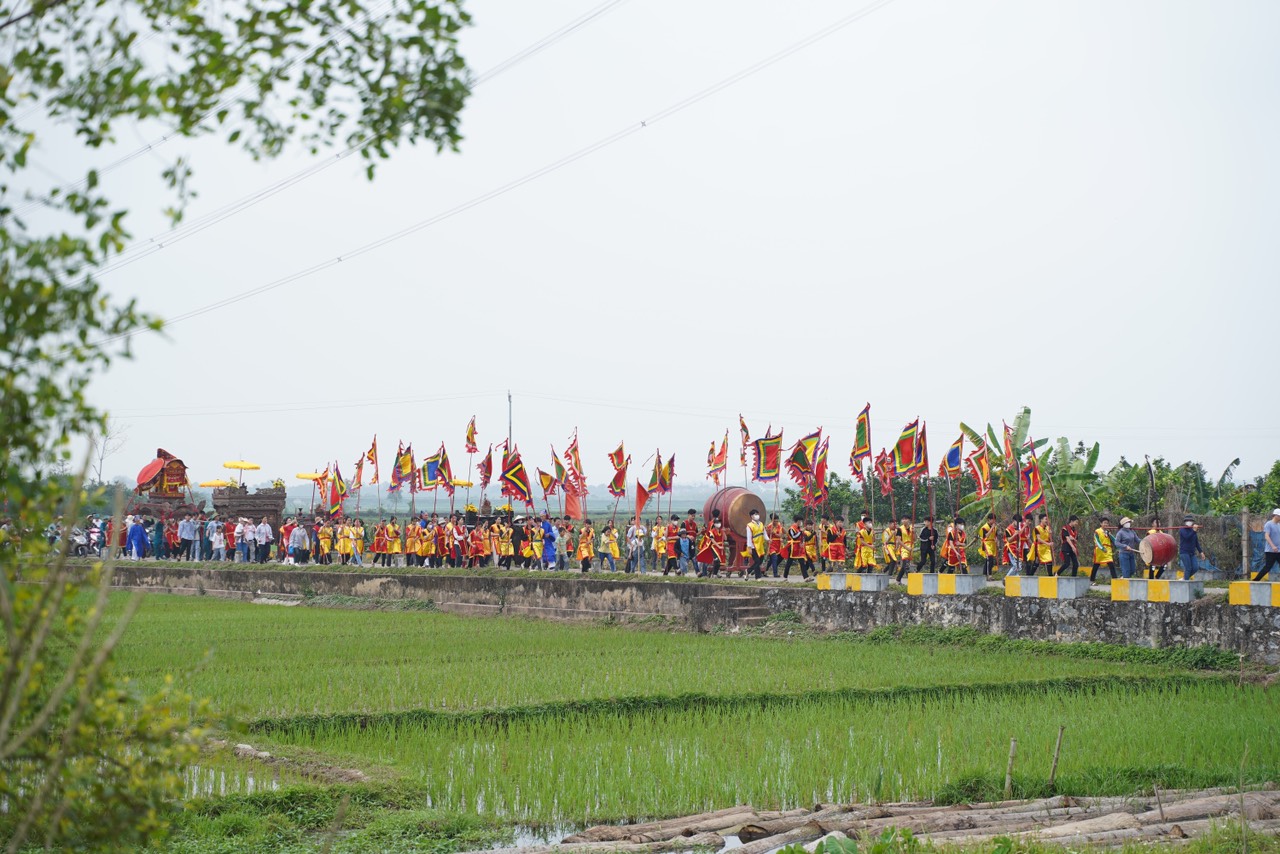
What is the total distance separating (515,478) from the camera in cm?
2662

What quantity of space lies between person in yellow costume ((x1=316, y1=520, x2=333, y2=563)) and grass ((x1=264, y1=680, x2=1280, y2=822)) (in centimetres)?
2024

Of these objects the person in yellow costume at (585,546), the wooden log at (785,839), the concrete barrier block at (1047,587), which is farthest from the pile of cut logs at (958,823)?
the person in yellow costume at (585,546)

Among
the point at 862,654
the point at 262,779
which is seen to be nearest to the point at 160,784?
the point at 262,779

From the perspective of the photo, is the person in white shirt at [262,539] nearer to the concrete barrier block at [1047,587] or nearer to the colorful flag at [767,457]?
the colorful flag at [767,457]

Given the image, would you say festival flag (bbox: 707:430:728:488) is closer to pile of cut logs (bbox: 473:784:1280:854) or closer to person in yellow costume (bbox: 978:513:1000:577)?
person in yellow costume (bbox: 978:513:1000:577)

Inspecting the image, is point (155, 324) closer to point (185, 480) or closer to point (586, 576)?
point (586, 576)

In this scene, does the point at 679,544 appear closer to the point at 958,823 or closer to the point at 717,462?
the point at 717,462

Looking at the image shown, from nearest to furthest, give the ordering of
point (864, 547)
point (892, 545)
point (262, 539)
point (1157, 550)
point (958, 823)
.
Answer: point (958, 823), point (1157, 550), point (864, 547), point (892, 545), point (262, 539)

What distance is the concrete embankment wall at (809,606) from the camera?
1345 centimetres

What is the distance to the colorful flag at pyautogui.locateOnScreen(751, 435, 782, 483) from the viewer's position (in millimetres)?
22000

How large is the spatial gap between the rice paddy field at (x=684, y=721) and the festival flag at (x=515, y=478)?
9.78 m

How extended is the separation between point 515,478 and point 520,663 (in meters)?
12.8

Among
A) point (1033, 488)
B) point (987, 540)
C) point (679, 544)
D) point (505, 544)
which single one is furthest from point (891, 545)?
point (505, 544)

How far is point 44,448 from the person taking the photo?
117 inches
